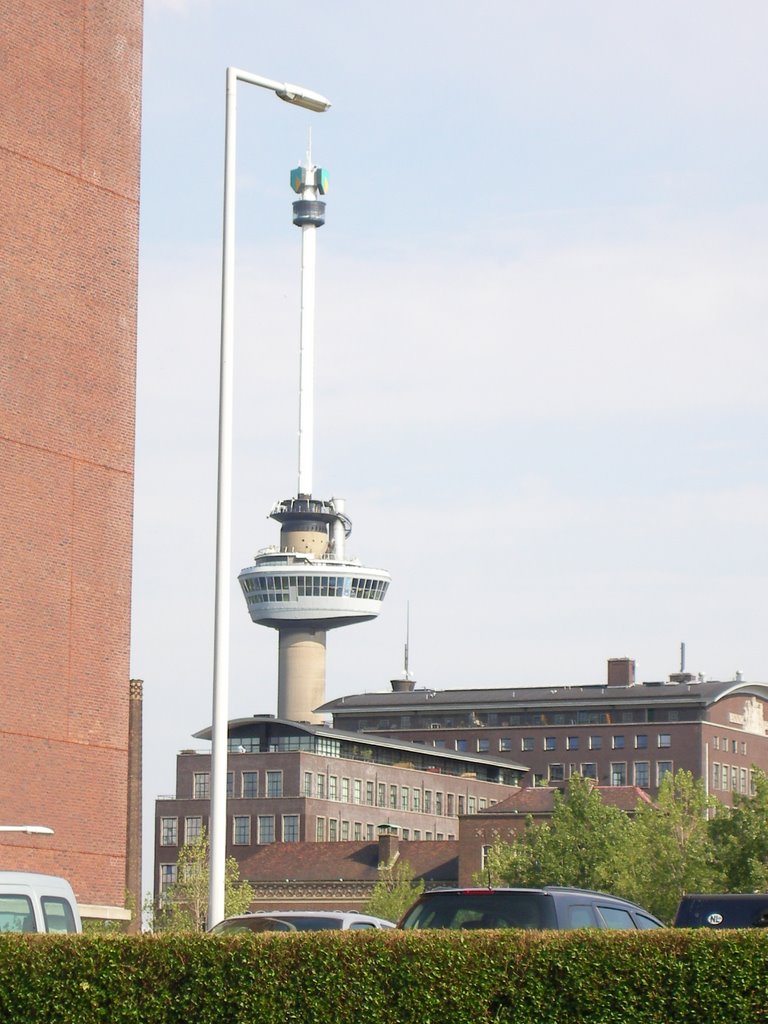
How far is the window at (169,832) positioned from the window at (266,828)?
20.3 ft

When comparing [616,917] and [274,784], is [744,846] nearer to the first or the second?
[274,784]

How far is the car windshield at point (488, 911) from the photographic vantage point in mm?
16891

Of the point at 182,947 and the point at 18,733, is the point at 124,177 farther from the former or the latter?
the point at 182,947

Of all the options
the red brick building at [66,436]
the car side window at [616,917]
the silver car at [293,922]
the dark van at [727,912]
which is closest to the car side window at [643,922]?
the car side window at [616,917]

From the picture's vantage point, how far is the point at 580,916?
17.4 meters

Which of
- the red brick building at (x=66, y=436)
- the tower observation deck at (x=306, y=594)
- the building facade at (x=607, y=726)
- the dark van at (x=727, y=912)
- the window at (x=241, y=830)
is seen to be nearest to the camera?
the dark van at (x=727, y=912)

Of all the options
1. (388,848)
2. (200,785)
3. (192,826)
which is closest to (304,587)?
(200,785)

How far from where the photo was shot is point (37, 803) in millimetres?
42469

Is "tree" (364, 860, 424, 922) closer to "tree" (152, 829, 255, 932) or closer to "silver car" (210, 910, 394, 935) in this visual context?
"tree" (152, 829, 255, 932)

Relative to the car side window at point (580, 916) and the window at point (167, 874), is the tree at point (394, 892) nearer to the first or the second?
the window at point (167, 874)

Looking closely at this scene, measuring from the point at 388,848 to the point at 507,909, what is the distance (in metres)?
97.2

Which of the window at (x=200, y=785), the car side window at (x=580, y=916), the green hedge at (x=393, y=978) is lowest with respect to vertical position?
the green hedge at (x=393, y=978)

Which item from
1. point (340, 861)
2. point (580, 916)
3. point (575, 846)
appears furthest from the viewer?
point (340, 861)

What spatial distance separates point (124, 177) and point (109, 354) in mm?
4890
